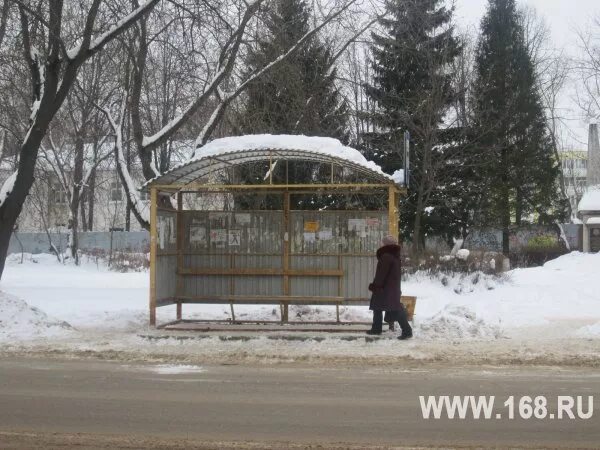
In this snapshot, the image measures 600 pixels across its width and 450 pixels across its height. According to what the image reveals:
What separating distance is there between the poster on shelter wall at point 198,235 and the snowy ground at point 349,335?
5.78 feet

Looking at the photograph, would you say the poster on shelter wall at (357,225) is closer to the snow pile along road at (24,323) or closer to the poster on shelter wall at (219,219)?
the poster on shelter wall at (219,219)

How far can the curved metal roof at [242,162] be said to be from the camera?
40.2ft

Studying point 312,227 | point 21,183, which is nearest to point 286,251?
point 312,227

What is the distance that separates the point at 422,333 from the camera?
40.9 feet

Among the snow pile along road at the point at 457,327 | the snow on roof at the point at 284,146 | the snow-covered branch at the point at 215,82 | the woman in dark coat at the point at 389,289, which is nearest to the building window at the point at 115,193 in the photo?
the snow-covered branch at the point at 215,82

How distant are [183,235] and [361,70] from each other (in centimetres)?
2088

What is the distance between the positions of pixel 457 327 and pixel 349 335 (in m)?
1.98

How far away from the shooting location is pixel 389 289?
1191cm

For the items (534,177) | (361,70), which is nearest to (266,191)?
(361,70)

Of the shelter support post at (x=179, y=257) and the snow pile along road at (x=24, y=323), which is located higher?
the shelter support post at (x=179, y=257)

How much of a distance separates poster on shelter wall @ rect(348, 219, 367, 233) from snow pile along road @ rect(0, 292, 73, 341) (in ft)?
17.9

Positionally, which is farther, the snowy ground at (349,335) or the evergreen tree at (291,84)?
the evergreen tree at (291,84)

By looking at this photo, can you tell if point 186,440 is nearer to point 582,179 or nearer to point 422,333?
point 422,333

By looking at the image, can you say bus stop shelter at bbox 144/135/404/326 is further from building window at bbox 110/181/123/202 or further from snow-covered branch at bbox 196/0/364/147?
building window at bbox 110/181/123/202
